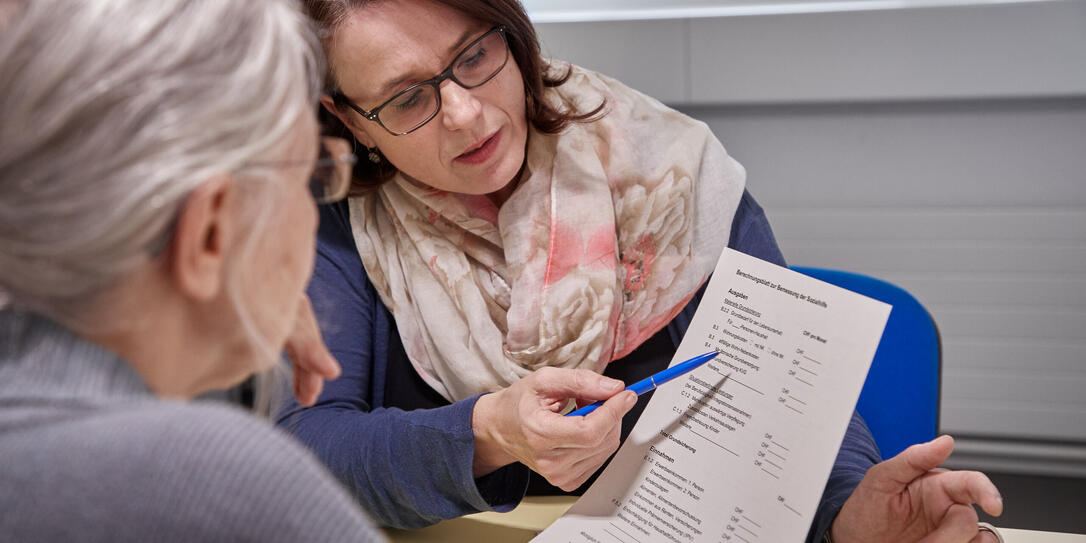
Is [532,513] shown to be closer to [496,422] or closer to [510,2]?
[496,422]

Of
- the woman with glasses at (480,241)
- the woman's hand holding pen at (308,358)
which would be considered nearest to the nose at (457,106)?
the woman with glasses at (480,241)

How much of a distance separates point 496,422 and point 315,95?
0.52m

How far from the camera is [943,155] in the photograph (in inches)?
104

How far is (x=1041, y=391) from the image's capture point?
2.74 metres

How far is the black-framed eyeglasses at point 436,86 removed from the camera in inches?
49.2

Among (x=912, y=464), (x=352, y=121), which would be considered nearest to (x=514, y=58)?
(x=352, y=121)

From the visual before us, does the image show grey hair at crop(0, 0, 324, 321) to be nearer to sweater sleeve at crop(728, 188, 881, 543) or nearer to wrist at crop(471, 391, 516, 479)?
wrist at crop(471, 391, 516, 479)

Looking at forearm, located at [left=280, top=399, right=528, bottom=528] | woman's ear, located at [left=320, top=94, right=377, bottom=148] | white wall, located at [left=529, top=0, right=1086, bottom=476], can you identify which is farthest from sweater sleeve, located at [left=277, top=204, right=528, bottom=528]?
white wall, located at [left=529, top=0, right=1086, bottom=476]

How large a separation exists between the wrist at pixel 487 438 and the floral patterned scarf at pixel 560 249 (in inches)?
8.7

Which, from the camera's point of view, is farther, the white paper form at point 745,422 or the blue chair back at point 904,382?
the blue chair back at point 904,382

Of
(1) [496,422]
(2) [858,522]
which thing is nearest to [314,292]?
(1) [496,422]

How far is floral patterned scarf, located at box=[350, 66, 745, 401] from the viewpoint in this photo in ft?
4.45

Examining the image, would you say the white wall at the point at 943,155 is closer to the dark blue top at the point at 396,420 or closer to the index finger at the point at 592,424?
the dark blue top at the point at 396,420

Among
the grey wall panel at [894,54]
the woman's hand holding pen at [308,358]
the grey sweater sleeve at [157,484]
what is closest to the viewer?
the grey sweater sleeve at [157,484]
